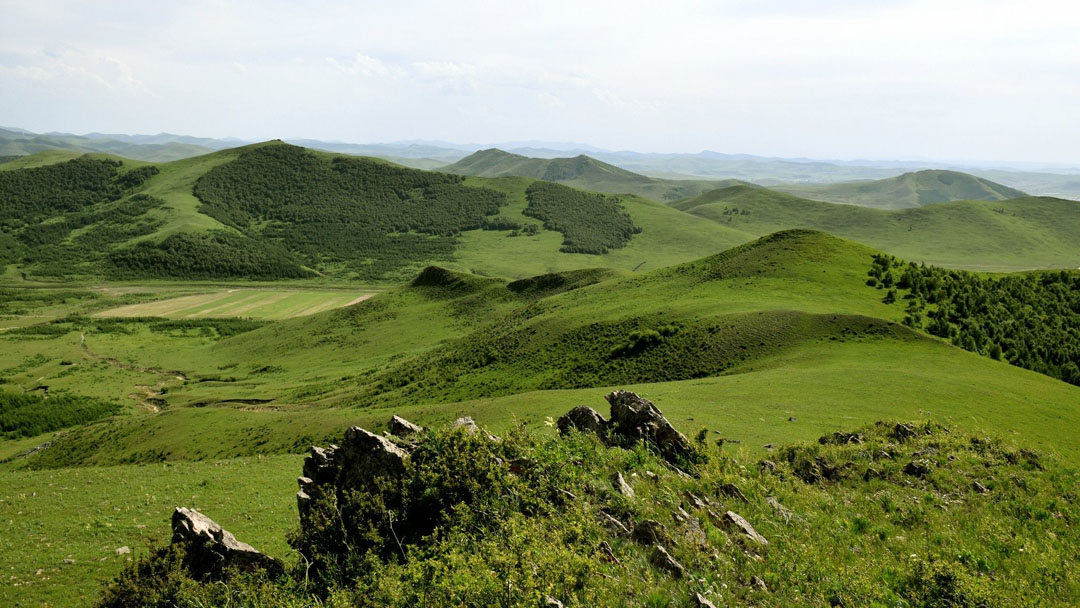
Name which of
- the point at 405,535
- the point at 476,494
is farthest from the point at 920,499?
the point at 405,535

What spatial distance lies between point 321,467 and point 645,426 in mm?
10050

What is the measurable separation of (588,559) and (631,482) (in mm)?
4178

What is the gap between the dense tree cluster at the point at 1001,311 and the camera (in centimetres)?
4088

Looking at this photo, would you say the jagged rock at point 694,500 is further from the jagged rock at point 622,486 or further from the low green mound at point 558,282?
the low green mound at point 558,282

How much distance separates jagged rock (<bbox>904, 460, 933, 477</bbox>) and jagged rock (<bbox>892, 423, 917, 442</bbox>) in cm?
277

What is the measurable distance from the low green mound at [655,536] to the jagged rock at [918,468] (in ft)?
0.16

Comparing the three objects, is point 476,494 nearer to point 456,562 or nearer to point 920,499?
point 456,562

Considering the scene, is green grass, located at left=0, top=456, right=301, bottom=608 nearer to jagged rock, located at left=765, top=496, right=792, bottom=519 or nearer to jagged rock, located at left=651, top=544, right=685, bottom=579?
jagged rock, located at left=651, top=544, right=685, bottom=579

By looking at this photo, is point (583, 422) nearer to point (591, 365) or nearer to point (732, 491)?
point (732, 491)

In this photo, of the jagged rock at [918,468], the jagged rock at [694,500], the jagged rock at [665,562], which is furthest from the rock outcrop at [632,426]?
the jagged rock at [918,468]

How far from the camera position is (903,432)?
66.5ft

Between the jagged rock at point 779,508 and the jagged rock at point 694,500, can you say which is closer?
the jagged rock at point 694,500

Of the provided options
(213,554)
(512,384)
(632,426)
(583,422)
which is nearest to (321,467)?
(213,554)

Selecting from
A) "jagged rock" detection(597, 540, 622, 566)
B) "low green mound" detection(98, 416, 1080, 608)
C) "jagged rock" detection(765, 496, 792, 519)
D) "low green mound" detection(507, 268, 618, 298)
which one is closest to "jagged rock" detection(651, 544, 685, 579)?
"low green mound" detection(98, 416, 1080, 608)
